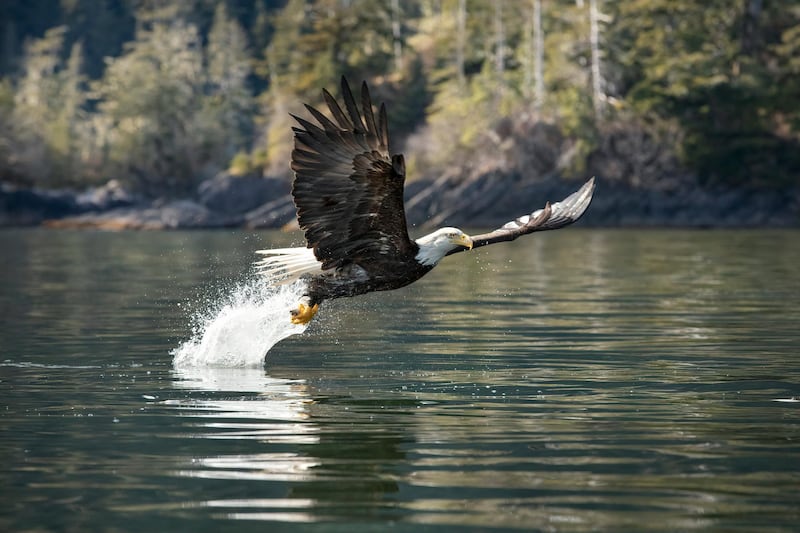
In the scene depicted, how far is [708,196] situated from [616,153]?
13.0ft

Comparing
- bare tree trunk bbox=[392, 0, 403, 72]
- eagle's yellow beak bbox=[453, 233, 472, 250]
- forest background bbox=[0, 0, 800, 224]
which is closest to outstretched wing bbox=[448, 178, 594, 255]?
eagle's yellow beak bbox=[453, 233, 472, 250]

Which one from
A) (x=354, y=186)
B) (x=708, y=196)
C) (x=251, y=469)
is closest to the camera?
(x=251, y=469)

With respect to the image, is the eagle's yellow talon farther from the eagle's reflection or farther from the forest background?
the forest background

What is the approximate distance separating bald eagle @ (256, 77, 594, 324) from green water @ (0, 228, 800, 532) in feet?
2.67

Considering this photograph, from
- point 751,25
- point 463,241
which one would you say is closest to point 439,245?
point 463,241

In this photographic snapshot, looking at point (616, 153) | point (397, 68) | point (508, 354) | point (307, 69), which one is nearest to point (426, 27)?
point (397, 68)

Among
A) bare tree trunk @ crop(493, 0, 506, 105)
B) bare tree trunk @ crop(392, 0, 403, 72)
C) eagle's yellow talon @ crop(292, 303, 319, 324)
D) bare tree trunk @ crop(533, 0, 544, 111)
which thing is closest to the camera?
eagle's yellow talon @ crop(292, 303, 319, 324)

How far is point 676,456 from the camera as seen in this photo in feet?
24.8

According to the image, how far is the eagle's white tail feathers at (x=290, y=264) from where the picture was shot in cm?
1151

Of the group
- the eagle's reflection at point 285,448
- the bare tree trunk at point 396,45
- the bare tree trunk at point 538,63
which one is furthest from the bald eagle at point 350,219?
the bare tree trunk at point 396,45

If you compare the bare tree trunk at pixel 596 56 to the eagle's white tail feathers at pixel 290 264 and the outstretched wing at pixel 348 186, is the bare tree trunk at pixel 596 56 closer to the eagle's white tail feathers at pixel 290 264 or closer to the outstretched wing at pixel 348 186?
the eagle's white tail feathers at pixel 290 264

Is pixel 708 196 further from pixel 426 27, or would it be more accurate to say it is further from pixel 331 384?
pixel 331 384

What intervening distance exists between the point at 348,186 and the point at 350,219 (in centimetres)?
41

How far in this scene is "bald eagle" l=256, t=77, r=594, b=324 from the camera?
1003cm
